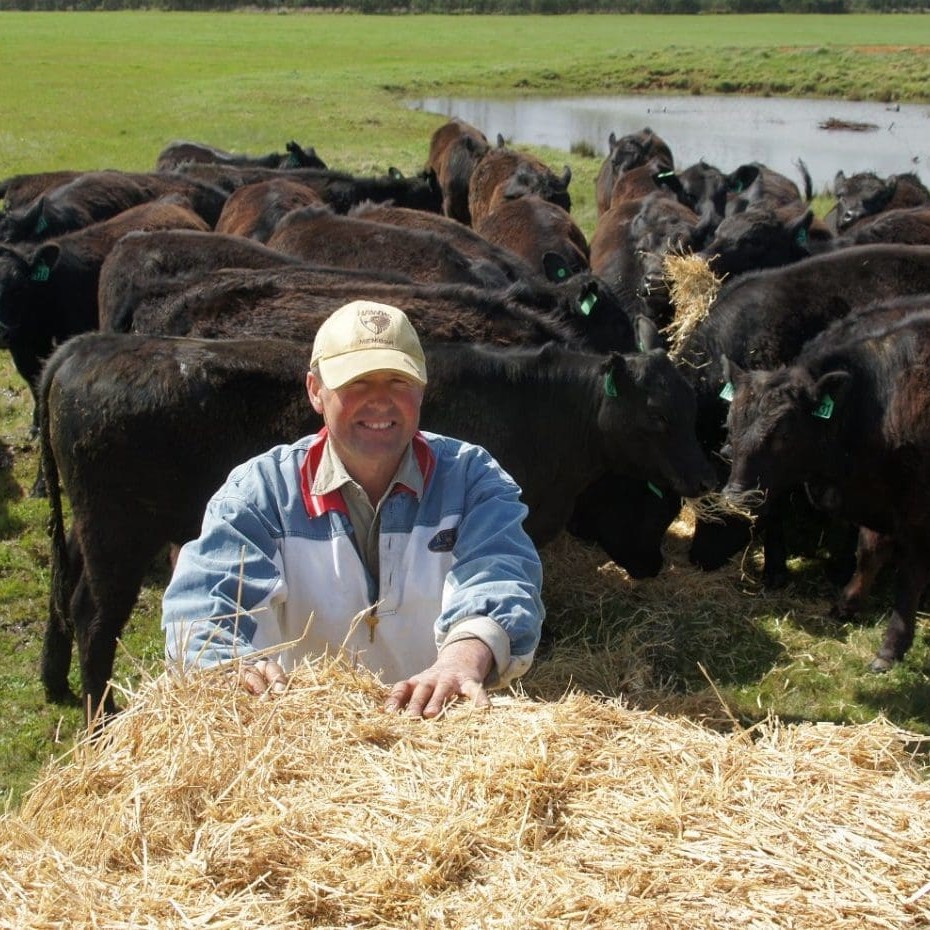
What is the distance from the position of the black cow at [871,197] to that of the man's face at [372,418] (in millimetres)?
11590

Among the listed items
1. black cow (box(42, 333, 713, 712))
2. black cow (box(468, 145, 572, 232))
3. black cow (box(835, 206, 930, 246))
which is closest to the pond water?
black cow (box(468, 145, 572, 232))

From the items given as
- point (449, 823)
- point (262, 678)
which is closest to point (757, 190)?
point (262, 678)

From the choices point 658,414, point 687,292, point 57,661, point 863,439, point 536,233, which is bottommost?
point 57,661

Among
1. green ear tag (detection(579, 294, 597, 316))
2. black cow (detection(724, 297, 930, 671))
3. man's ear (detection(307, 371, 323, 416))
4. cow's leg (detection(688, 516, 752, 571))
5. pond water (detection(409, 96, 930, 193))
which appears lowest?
cow's leg (detection(688, 516, 752, 571))

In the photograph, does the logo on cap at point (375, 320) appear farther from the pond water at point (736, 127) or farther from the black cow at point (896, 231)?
the pond water at point (736, 127)

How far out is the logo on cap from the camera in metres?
3.19

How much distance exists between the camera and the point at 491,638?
303 cm

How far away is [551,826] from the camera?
7.91 feet

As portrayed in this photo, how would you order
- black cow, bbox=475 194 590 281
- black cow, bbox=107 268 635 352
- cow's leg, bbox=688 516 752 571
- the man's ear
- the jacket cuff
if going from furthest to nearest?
black cow, bbox=475 194 590 281
cow's leg, bbox=688 516 752 571
black cow, bbox=107 268 635 352
the man's ear
the jacket cuff

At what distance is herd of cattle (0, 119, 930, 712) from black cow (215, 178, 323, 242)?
0.28 meters

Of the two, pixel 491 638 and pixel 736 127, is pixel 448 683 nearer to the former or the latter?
pixel 491 638

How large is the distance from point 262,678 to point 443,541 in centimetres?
71

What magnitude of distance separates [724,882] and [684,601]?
5.24 metres

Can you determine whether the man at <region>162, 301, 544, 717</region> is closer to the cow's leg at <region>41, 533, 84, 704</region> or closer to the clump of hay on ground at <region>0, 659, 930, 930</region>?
the clump of hay on ground at <region>0, 659, 930, 930</region>
